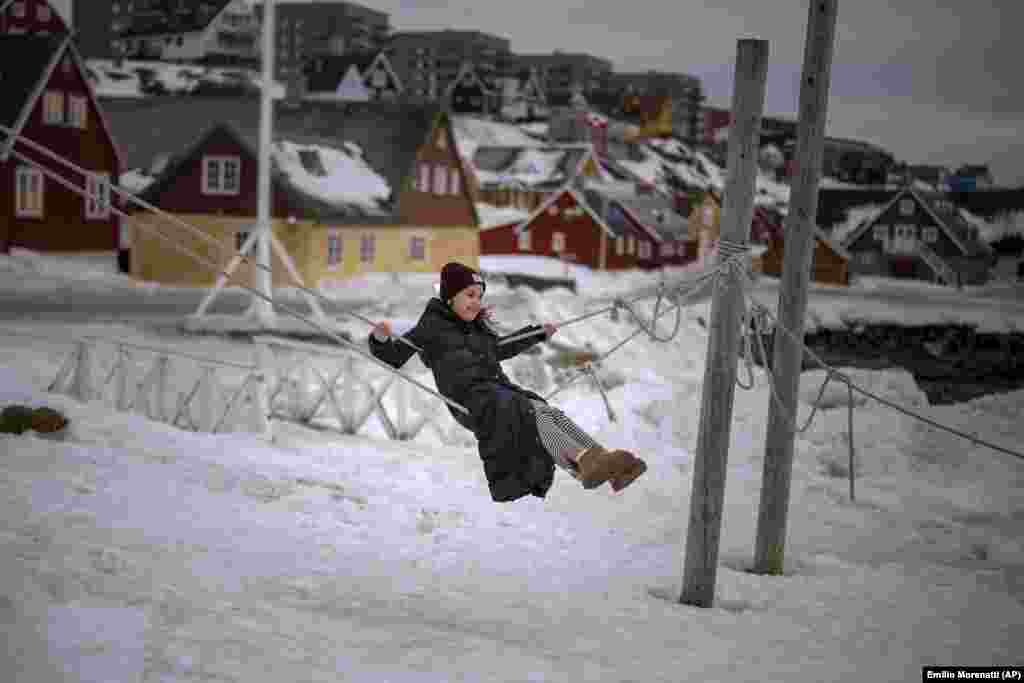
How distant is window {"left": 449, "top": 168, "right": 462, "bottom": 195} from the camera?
93.3 feet

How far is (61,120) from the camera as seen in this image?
25.0 metres

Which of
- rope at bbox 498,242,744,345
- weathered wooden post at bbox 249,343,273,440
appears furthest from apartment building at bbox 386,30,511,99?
rope at bbox 498,242,744,345

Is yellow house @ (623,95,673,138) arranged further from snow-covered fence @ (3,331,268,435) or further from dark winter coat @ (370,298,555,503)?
dark winter coat @ (370,298,555,503)

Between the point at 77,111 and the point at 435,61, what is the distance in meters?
42.8

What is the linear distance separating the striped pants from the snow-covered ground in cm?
81

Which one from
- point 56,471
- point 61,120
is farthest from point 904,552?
point 61,120

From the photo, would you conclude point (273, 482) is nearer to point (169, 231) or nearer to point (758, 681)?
point (758, 681)

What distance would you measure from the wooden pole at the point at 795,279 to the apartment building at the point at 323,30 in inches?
2815

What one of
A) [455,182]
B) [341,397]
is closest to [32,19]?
[455,182]

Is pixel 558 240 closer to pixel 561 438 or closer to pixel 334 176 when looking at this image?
pixel 334 176

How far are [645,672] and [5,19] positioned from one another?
96.1 ft

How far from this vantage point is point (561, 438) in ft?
16.4

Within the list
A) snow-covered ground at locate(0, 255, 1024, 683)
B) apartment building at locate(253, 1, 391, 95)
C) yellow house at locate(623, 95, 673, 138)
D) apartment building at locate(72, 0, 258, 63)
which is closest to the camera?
snow-covered ground at locate(0, 255, 1024, 683)

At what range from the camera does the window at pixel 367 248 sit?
2562 centimetres
